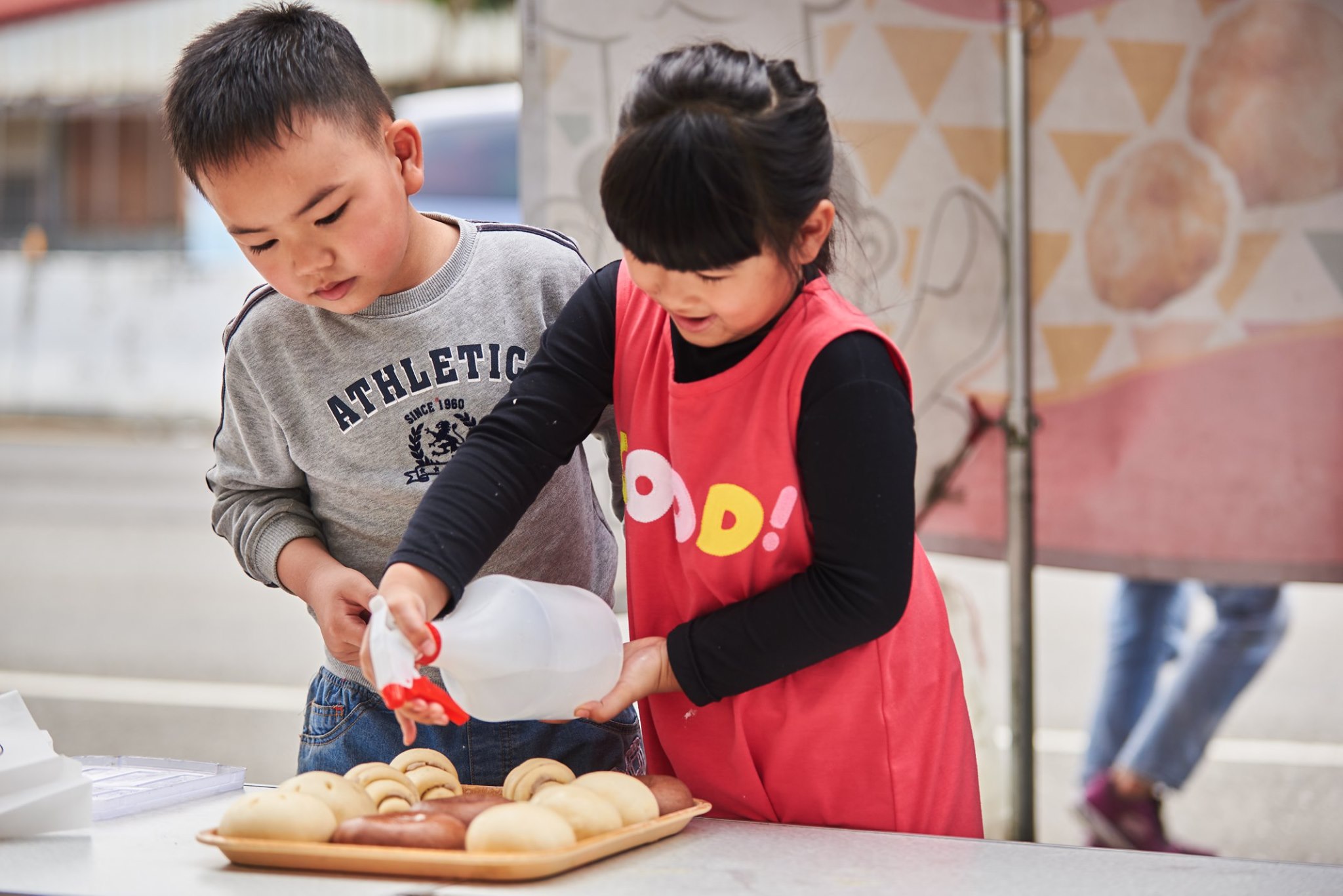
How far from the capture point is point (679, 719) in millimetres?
1386

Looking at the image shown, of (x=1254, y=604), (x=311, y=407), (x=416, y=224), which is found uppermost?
(x=416, y=224)

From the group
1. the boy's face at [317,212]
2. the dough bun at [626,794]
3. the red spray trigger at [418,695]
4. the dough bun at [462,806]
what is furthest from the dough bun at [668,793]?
the boy's face at [317,212]

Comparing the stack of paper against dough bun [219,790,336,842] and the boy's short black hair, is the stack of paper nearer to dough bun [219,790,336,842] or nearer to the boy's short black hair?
dough bun [219,790,336,842]

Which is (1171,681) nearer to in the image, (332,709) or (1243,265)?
(1243,265)

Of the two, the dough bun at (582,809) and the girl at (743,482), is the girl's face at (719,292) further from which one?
the dough bun at (582,809)

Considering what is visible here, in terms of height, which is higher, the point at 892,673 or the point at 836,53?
the point at 836,53

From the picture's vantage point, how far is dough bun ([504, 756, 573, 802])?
1271 mm

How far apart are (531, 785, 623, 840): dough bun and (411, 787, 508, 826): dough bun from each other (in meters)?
0.03

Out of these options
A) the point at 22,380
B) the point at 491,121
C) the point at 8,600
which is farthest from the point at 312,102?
the point at 22,380

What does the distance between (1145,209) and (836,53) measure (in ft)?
2.10

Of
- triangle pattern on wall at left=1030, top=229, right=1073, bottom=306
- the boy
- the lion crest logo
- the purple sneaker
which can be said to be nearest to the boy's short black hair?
the boy

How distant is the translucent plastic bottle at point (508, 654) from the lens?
1.16 meters

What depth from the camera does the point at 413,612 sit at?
1.16m

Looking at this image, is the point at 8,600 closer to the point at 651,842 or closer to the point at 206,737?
the point at 206,737
